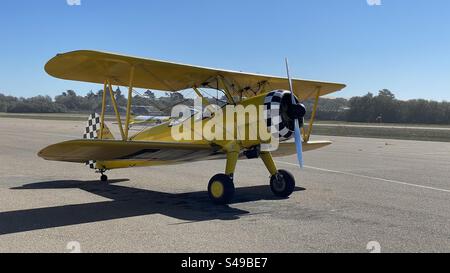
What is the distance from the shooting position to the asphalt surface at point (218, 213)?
5.16 m

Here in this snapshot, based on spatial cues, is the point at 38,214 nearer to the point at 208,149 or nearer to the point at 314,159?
the point at 208,149

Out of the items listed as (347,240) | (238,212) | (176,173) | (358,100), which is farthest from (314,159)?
(358,100)

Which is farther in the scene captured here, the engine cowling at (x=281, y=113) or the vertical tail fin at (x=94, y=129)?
the vertical tail fin at (x=94, y=129)

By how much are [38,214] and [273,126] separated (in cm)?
393

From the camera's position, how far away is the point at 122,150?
24.3 feet

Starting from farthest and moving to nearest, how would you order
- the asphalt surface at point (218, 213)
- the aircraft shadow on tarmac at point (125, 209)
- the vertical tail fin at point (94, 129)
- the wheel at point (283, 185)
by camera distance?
1. the vertical tail fin at point (94, 129)
2. the wheel at point (283, 185)
3. the aircraft shadow on tarmac at point (125, 209)
4. the asphalt surface at point (218, 213)

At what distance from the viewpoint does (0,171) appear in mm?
11906

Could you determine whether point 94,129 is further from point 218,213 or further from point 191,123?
point 218,213

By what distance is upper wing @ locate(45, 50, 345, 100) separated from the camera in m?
7.51

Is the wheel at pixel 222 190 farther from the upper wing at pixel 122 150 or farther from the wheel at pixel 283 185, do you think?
the wheel at pixel 283 185

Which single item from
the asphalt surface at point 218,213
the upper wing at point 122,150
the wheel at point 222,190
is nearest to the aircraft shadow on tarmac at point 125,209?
the asphalt surface at point 218,213

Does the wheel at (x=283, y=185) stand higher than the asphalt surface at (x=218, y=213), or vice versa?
the wheel at (x=283, y=185)

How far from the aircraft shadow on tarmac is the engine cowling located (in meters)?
1.38
